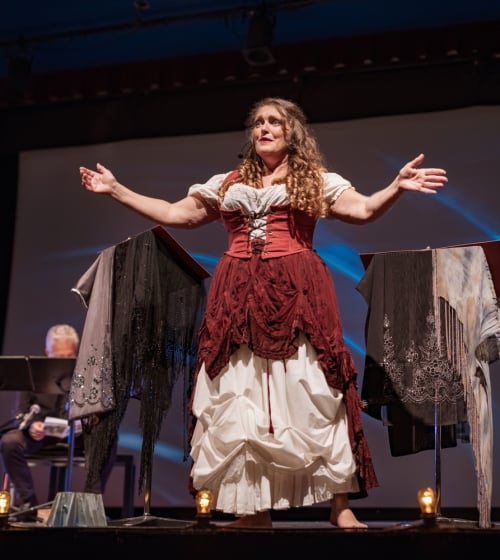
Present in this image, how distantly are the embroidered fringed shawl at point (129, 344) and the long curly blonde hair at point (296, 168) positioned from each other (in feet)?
1.45

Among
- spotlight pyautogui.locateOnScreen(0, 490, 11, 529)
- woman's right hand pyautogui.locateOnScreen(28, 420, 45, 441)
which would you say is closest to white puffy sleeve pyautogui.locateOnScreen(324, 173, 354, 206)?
spotlight pyautogui.locateOnScreen(0, 490, 11, 529)

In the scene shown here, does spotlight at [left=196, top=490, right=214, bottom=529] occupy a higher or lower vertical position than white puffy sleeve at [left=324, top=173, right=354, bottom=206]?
lower

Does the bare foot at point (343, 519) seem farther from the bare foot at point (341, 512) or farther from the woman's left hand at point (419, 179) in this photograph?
the woman's left hand at point (419, 179)

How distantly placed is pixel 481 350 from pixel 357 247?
2609 millimetres

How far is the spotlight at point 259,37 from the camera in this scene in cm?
578

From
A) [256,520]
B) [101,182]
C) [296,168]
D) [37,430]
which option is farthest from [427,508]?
[37,430]

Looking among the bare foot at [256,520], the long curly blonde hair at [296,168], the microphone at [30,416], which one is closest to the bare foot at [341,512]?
the bare foot at [256,520]

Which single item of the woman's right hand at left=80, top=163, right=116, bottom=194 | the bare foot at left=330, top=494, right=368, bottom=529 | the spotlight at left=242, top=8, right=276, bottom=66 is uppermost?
the spotlight at left=242, top=8, right=276, bottom=66

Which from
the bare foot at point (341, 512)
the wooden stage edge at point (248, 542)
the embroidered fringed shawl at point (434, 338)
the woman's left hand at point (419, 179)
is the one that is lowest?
the wooden stage edge at point (248, 542)

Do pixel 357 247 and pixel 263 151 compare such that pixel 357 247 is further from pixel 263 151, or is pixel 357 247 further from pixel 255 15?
pixel 263 151

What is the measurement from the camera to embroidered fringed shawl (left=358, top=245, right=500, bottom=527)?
3221 millimetres

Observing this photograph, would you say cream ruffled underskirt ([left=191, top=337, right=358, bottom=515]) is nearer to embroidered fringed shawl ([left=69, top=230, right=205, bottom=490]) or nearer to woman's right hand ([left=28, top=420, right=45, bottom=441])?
embroidered fringed shawl ([left=69, top=230, right=205, bottom=490])

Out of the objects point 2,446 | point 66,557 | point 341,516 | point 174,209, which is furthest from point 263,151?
point 2,446

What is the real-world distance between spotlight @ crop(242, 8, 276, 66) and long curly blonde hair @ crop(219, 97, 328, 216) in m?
2.50
